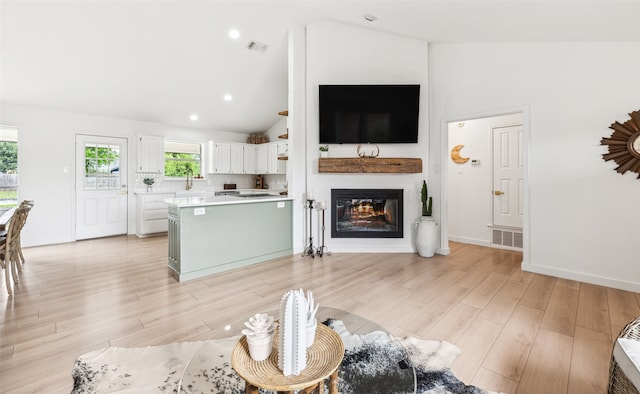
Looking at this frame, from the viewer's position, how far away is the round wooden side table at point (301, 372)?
969mm

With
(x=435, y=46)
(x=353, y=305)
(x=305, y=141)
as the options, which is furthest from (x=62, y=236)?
(x=435, y=46)

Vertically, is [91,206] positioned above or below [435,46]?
below

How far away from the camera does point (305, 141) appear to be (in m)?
4.38

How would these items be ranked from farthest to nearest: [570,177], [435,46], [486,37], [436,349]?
[435,46]
[486,37]
[570,177]
[436,349]

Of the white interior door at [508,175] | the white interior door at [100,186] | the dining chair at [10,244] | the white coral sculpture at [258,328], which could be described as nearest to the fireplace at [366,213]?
the white interior door at [508,175]

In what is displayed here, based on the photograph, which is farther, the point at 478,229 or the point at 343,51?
the point at 478,229

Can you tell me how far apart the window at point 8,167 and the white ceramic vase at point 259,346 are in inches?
244

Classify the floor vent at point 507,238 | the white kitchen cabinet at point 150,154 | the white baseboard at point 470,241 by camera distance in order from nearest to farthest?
1. the floor vent at point 507,238
2. the white baseboard at point 470,241
3. the white kitchen cabinet at point 150,154

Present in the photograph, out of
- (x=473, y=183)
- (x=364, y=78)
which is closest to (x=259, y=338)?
(x=364, y=78)

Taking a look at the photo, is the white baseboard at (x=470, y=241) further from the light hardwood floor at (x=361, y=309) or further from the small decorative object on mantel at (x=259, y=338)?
the small decorative object on mantel at (x=259, y=338)

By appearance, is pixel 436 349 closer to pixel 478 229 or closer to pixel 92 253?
pixel 478 229

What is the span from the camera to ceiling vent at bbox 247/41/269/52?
4.44 m

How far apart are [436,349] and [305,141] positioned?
10.7ft

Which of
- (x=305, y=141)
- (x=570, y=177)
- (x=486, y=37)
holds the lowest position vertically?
(x=570, y=177)
